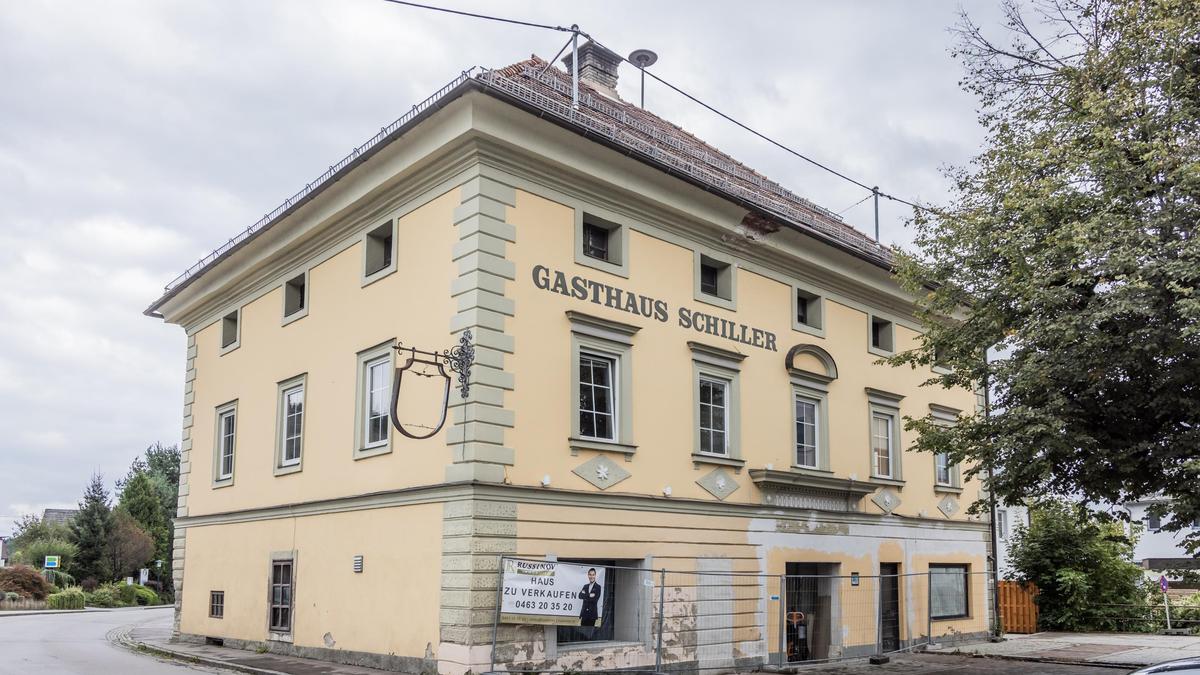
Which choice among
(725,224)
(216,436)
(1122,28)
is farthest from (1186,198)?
(216,436)

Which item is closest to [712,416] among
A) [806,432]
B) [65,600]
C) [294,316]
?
[806,432]

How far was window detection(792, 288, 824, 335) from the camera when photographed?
72.8 ft

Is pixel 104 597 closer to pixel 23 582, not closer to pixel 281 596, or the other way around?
pixel 23 582

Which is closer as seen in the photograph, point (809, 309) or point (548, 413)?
point (548, 413)

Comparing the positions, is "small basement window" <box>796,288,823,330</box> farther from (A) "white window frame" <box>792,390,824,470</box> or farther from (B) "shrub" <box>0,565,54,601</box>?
(B) "shrub" <box>0,565,54,601</box>

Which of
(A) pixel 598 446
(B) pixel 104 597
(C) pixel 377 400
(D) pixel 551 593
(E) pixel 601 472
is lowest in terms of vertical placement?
(B) pixel 104 597

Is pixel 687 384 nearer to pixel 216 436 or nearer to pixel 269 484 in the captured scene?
pixel 269 484

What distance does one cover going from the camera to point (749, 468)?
1969cm

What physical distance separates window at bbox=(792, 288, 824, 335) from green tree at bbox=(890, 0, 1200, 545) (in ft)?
16.3

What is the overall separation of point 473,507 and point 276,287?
9.29 m

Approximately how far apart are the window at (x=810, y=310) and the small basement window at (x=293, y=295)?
1048 cm

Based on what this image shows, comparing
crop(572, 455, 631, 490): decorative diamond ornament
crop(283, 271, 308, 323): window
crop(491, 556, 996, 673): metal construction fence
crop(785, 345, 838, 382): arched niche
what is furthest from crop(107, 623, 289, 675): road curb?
crop(785, 345, 838, 382): arched niche

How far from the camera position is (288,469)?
787 inches

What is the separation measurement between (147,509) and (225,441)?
1890 inches
